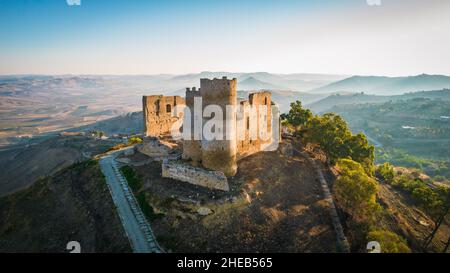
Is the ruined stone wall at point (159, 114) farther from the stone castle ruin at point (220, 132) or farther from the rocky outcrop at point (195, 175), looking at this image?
the rocky outcrop at point (195, 175)

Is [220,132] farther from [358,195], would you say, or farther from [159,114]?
[159,114]

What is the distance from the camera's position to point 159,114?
146ft

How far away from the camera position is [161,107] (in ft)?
147

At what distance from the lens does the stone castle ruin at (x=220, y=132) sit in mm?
27812

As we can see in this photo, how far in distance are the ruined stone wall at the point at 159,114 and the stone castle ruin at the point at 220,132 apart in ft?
39.8

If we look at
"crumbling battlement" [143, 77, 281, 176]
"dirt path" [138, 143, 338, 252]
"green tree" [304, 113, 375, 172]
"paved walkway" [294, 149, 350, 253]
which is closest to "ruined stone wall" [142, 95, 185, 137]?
"crumbling battlement" [143, 77, 281, 176]

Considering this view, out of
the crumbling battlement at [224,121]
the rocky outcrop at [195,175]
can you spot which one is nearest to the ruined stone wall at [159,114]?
the crumbling battlement at [224,121]

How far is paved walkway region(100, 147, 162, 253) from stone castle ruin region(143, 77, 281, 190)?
15.1 feet

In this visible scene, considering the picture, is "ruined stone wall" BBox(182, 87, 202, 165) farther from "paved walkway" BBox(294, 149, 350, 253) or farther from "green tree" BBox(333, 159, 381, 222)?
"green tree" BBox(333, 159, 381, 222)
